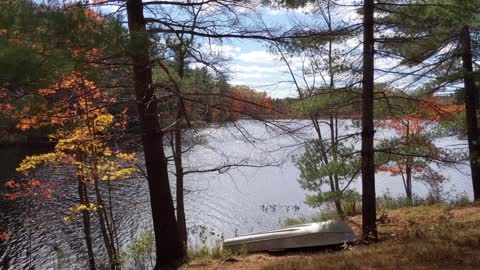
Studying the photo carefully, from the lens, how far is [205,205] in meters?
23.3

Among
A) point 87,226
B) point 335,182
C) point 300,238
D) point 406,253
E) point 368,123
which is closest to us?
point 406,253

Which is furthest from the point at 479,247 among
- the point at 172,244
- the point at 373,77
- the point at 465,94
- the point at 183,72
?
the point at 465,94

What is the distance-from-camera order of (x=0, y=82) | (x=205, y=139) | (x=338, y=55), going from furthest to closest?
(x=205, y=139) < (x=338, y=55) < (x=0, y=82)

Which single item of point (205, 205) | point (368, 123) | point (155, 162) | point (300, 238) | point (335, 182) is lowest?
point (205, 205)

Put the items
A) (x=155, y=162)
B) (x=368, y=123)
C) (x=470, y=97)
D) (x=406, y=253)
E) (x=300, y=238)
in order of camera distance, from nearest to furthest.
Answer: (x=406, y=253)
(x=155, y=162)
(x=368, y=123)
(x=300, y=238)
(x=470, y=97)

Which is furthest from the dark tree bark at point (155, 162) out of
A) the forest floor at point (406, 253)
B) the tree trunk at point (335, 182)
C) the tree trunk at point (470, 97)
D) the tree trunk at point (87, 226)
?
the tree trunk at point (470, 97)

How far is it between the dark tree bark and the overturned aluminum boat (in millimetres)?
1728

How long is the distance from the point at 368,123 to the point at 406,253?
3.00 metres

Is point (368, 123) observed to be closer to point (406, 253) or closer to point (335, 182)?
point (406, 253)

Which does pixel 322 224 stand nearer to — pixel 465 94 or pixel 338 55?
pixel 338 55

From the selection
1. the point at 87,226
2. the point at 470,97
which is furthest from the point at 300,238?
the point at 470,97

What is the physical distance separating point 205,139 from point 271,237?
3.11 metres

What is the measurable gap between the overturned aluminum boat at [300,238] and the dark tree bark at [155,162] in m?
1.73

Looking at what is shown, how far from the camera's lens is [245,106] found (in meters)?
8.34
